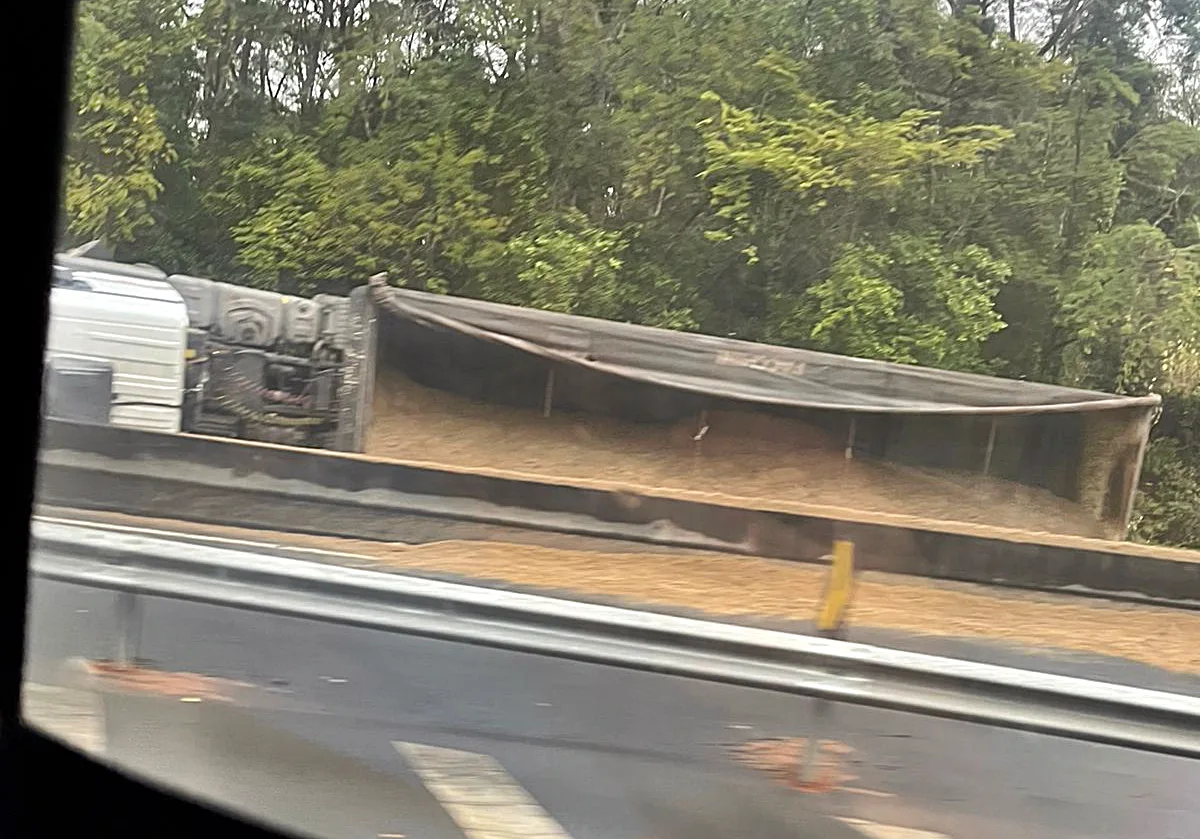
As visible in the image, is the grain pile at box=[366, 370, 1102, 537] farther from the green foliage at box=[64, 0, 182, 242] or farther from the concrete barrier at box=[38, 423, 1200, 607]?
the green foliage at box=[64, 0, 182, 242]

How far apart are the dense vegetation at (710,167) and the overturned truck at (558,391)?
0.08 metres

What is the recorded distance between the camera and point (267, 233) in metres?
2.85

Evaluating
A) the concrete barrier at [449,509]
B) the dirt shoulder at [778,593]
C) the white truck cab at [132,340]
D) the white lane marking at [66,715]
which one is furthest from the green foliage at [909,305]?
the white lane marking at [66,715]

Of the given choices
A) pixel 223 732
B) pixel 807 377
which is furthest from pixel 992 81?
pixel 223 732

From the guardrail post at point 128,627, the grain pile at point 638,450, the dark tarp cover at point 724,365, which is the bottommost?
the guardrail post at point 128,627

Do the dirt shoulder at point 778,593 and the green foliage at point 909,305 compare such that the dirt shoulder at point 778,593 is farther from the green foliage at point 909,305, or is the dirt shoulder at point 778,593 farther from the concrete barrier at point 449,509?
the green foliage at point 909,305

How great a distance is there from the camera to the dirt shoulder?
2393 millimetres

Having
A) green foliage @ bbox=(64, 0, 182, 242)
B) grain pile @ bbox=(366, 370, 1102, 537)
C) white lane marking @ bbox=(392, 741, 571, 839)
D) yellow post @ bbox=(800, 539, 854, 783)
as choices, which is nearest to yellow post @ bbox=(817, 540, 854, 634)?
yellow post @ bbox=(800, 539, 854, 783)

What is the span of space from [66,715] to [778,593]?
1687 mm

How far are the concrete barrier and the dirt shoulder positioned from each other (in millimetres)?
49

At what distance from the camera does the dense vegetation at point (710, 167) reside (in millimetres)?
2344

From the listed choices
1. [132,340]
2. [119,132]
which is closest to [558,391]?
[132,340]

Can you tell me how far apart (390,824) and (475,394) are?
4.46ft

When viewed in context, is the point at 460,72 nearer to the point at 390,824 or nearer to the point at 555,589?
the point at 555,589
